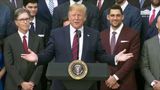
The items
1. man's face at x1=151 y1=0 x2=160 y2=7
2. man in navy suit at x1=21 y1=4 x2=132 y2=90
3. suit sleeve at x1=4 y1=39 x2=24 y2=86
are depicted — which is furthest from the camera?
man's face at x1=151 y1=0 x2=160 y2=7

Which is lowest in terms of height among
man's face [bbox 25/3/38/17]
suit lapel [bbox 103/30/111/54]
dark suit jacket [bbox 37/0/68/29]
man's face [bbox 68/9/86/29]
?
suit lapel [bbox 103/30/111/54]

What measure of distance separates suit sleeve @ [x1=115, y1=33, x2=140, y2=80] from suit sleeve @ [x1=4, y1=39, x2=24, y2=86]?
1.19 m

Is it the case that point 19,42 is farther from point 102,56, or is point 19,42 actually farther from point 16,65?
point 102,56

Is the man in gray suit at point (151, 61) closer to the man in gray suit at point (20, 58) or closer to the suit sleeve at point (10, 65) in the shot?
the man in gray suit at point (20, 58)

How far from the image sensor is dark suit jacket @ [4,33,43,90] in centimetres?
466

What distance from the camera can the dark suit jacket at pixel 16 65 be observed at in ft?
15.3

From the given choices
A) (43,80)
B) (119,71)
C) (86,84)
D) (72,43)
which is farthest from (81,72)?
(43,80)

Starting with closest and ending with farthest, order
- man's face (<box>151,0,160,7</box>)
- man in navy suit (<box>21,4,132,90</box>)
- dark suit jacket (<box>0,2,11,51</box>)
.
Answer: man in navy suit (<box>21,4,132,90</box>) → dark suit jacket (<box>0,2,11,51</box>) → man's face (<box>151,0,160,7</box>)

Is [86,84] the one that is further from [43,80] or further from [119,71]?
[43,80]

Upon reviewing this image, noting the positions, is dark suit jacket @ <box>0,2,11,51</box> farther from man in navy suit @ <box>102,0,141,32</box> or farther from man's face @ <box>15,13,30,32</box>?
man in navy suit @ <box>102,0,141,32</box>

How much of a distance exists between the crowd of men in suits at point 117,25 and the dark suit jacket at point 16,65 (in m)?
0.05

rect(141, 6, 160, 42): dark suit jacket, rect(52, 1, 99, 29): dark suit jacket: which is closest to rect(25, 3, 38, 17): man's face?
rect(52, 1, 99, 29): dark suit jacket

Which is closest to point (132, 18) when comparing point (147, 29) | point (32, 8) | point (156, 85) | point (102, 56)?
point (147, 29)

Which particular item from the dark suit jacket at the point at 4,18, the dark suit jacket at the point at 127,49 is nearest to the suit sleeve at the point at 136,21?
the dark suit jacket at the point at 127,49
